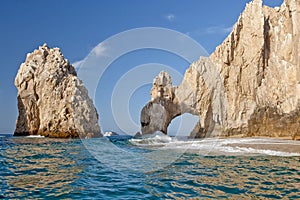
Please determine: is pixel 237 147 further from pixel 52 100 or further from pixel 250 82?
pixel 52 100

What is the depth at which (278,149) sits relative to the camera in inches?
888

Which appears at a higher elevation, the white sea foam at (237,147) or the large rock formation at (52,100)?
the large rock formation at (52,100)

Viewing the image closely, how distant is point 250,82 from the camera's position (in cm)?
4703

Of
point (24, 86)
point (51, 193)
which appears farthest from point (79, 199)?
point (24, 86)

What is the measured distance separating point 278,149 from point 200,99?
3136 cm

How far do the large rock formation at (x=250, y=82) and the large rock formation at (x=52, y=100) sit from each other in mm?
12791

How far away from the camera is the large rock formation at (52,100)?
54.7 m

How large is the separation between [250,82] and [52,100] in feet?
132

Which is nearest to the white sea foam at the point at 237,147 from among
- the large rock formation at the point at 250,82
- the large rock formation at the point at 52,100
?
the large rock formation at the point at 250,82

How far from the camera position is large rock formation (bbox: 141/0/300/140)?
37031 millimetres

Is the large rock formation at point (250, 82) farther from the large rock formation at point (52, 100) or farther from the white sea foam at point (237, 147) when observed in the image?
the large rock formation at point (52, 100)

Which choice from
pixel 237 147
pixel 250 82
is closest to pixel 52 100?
pixel 250 82

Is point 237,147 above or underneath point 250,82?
underneath

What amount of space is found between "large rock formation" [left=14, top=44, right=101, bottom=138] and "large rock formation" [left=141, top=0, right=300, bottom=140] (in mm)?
12791
